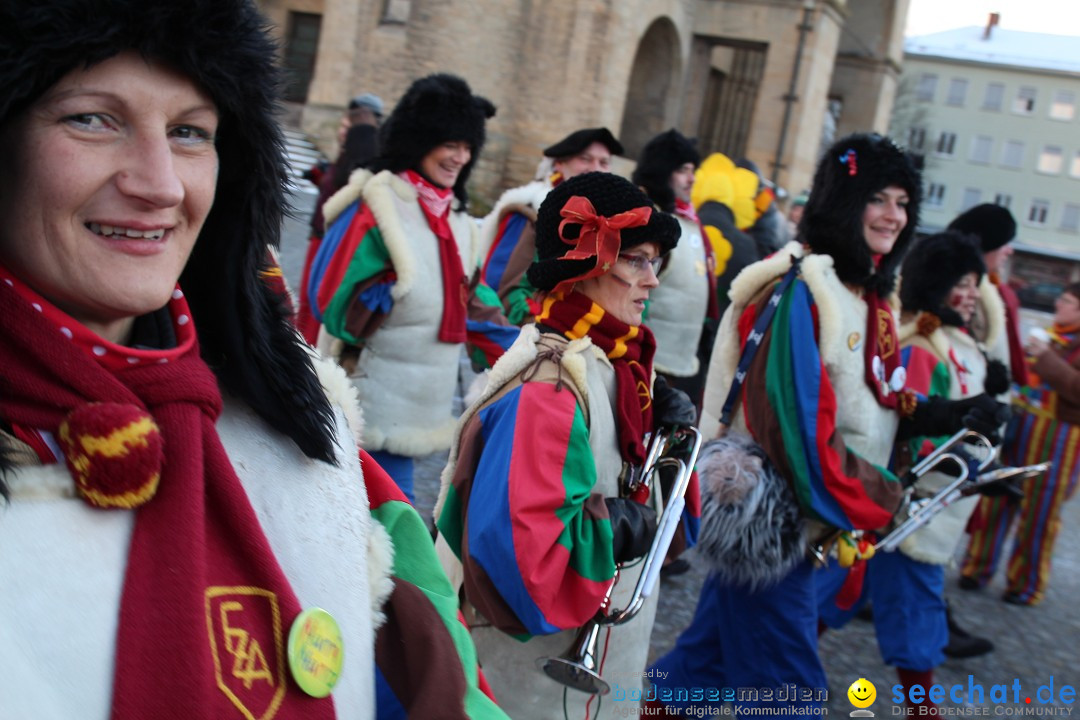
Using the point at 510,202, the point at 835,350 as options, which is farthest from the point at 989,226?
the point at 835,350

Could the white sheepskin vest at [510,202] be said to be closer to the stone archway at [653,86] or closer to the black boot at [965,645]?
the black boot at [965,645]

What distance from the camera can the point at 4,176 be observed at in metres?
1.24

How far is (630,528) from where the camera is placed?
8.28 feet

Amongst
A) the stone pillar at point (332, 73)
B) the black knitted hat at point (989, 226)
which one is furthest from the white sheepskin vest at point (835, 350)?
the stone pillar at point (332, 73)

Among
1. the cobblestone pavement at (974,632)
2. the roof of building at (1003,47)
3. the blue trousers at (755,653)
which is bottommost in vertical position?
the cobblestone pavement at (974,632)

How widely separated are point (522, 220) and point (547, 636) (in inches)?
130

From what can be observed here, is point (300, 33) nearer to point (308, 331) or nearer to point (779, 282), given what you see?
point (308, 331)

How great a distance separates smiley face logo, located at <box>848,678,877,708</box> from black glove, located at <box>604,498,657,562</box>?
211 centimetres

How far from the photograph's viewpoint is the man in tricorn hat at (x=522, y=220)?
525 cm

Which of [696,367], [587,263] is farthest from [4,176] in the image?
[696,367]

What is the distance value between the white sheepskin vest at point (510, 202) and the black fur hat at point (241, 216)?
3896mm

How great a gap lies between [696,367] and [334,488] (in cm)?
484

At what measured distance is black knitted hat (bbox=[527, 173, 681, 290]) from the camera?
9.01 feet

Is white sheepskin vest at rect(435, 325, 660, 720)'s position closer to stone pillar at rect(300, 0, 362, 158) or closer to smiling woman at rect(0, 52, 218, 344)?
smiling woman at rect(0, 52, 218, 344)
